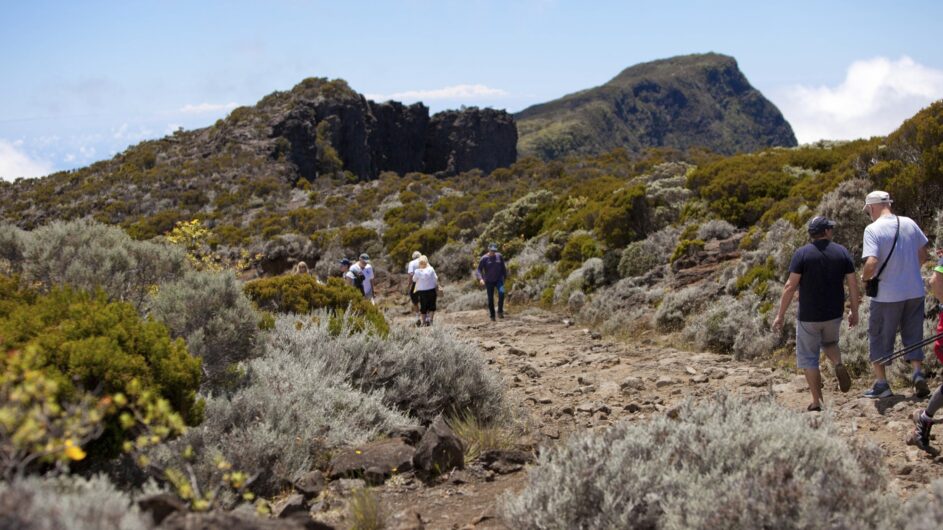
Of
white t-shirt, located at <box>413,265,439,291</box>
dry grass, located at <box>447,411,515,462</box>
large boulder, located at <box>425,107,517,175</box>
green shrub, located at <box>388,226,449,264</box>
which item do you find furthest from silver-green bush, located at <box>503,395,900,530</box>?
large boulder, located at <box>425,107,517,175</box>

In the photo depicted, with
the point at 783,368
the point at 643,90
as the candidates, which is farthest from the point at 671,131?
the point at 783,368

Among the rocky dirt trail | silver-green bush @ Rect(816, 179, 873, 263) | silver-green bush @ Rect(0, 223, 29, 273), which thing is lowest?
the rocky dirt trail

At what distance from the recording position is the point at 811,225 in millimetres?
6094

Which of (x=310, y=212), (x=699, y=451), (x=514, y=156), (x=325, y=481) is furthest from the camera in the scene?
(x=514, y=156)

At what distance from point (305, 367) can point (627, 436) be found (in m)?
3.25

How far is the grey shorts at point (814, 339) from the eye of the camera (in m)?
6.14

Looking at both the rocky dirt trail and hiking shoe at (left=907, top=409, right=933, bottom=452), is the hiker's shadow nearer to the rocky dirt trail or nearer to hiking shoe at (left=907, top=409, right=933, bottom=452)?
the rocky dirt trail

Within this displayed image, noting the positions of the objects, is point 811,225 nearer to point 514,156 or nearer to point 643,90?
point 514,156

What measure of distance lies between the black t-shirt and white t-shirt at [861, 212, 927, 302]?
0.24 metres

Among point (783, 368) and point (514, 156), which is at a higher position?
point (514, 156)

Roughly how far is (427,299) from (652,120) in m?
179

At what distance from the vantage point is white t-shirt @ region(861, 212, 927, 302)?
593 cm

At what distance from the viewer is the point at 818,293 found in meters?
6.05

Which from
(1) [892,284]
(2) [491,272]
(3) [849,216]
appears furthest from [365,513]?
(2) [491,272]
